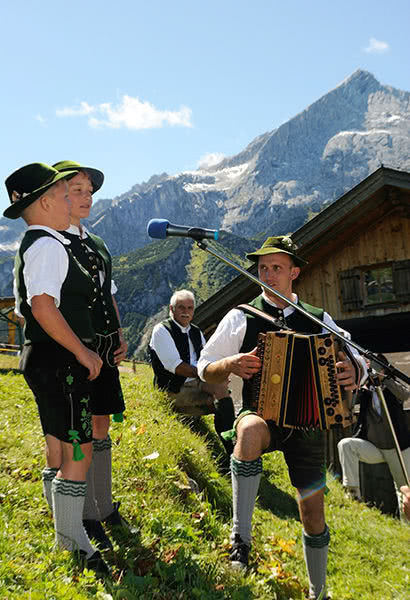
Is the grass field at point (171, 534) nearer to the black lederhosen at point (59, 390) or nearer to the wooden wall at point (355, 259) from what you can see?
the black lederhosen at point (59, 390)

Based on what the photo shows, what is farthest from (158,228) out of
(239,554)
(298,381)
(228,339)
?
(239,554)

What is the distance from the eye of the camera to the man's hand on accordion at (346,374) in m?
3.78

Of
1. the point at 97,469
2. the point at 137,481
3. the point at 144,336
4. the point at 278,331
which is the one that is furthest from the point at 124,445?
the point at 144,336

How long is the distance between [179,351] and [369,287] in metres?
6.78

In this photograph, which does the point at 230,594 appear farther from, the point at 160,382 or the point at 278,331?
the point at 160,382

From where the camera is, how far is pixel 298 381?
380 centimetres

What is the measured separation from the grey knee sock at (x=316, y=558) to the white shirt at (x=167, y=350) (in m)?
3.62

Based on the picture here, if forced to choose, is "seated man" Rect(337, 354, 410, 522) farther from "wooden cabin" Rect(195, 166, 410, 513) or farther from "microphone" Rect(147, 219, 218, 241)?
"microphone" Rect(147, 219, 218, 241)

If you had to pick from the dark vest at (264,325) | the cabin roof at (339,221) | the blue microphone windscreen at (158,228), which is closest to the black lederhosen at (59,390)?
the blue microphone windscreen at (158,228)

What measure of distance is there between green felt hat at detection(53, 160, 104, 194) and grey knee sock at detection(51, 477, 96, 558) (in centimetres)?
218

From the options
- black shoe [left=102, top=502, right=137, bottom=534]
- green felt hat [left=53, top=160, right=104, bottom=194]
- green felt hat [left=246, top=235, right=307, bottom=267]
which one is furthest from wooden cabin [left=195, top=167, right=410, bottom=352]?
black shoe [left=102, top=502, right=137, bottom=534]

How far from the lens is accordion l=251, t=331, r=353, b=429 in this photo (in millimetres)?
3773

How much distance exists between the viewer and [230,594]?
11.4 feet

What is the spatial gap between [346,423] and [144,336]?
A: 188466 mm
